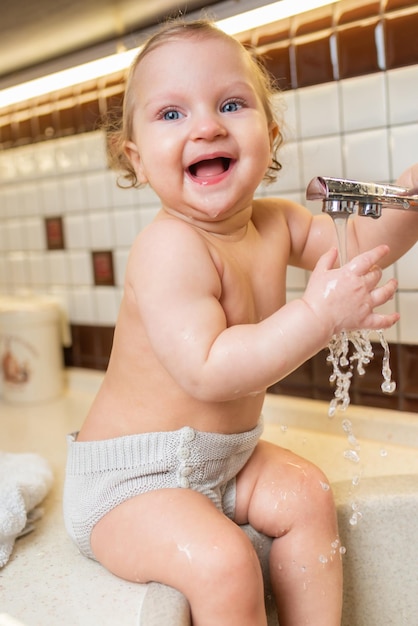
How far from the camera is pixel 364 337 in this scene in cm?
71

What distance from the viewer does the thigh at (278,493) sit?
0.75 m

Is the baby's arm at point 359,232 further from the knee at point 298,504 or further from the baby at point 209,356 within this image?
the knee at point 298,504

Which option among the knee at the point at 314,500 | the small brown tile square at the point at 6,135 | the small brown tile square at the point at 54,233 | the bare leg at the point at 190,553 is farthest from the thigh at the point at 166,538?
the small brown tile square at the point at 6,135

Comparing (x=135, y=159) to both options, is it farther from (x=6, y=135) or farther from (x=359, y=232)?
(x=6, y=135)

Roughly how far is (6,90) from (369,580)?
122cm

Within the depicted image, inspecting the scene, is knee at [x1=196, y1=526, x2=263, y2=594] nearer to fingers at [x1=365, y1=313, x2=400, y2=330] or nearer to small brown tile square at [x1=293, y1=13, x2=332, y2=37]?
fingers at [x1=365, y1=313, x2=400, y2=330]

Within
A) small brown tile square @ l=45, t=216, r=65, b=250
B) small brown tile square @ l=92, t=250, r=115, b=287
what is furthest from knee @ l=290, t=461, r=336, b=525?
small brown tile square @ l=45, t=216, r=65, b=250

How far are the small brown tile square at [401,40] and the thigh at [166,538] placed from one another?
25.9 inches

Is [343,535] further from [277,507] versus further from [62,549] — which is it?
[62,549]

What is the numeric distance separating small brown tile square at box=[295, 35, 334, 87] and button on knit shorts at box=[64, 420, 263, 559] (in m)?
0.57

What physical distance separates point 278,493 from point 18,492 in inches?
12.7

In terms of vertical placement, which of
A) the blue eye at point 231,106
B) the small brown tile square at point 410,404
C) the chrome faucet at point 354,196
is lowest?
the small brown tile square at point 410,404

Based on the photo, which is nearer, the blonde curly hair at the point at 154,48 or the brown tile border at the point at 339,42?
the blonde curly hair at the point at 154,48

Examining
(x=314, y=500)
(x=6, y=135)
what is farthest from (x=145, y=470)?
(x=6, y=135)
